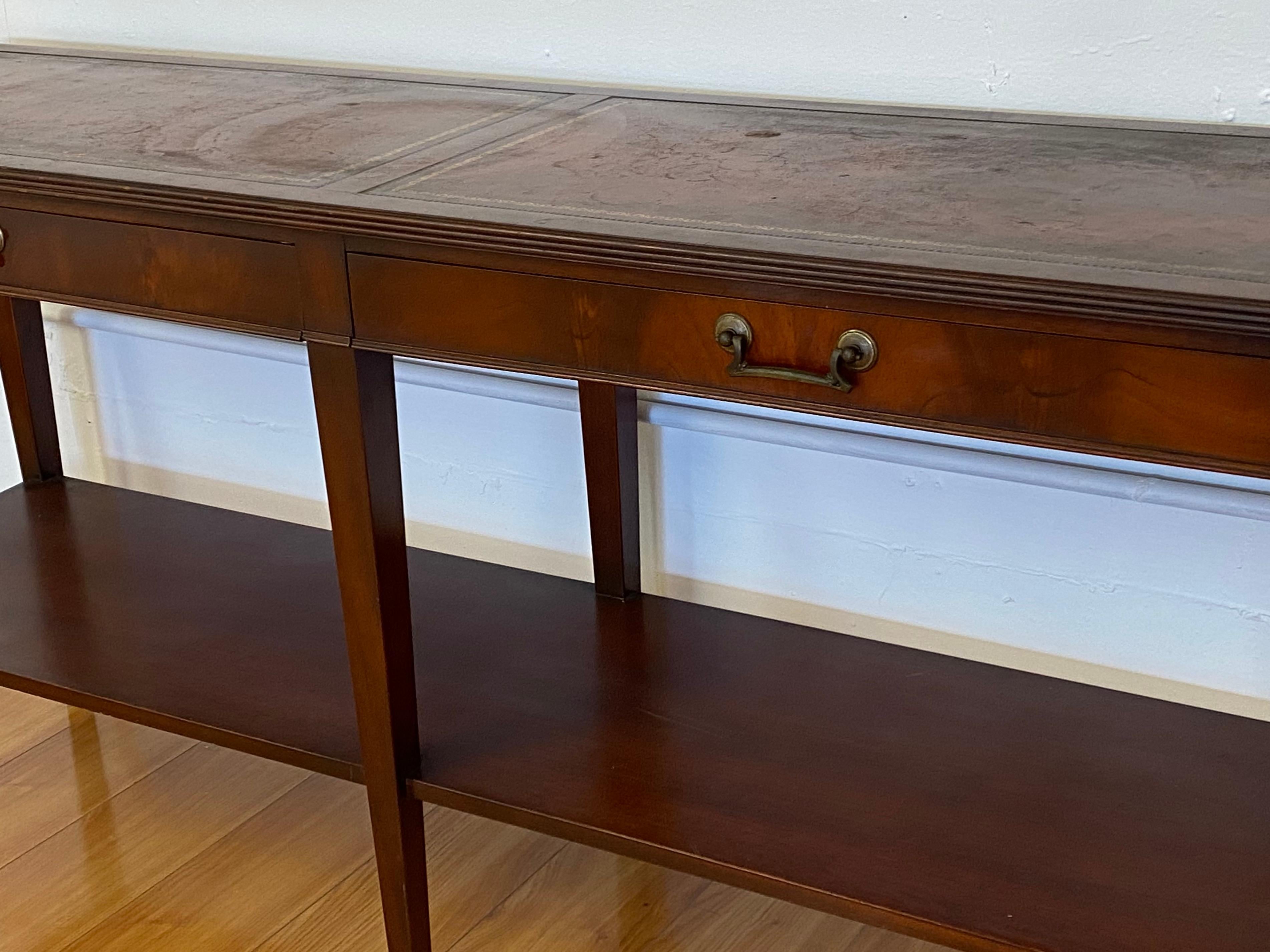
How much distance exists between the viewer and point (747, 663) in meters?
1.77

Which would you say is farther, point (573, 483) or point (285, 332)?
point (573, 483)

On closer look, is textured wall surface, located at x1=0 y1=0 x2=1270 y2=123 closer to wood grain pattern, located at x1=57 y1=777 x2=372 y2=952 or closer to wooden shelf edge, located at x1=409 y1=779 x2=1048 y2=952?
wooden shelf edge, located at x1=409 y1=779 x2=1048 y2=952

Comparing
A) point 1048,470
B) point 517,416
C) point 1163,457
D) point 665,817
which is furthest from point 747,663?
point 1163,457

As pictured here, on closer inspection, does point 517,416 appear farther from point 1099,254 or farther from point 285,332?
point 1099,254

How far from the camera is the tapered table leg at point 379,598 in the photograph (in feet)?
4.48

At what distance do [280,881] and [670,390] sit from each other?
110cm

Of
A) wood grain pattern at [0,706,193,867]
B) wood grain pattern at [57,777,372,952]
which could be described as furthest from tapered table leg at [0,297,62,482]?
wood grain pattern at [57,777,372,952]

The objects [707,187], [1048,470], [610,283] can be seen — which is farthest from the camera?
[1048,470]

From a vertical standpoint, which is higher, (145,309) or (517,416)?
(145,309)

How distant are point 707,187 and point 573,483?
89 centimetres

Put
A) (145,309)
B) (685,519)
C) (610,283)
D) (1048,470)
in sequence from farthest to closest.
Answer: (685,519) → (1048,470) → (145,309) → (610,283)

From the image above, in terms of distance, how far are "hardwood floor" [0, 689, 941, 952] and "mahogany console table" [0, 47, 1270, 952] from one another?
0.86ft

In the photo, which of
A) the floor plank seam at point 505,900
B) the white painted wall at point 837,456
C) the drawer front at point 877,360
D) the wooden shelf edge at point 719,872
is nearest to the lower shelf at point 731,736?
the wooden shelf edge at point 719,872

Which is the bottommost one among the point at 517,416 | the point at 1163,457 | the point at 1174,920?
the point at 1174,920
